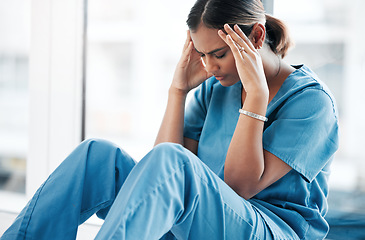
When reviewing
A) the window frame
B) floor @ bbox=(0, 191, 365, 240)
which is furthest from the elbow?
the window frame

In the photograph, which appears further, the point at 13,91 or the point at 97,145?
the point at 13,91

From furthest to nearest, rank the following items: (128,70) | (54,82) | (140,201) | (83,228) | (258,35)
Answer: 1. (128,70)
2. (54,82)
3. (83,228)
4. (258,35)
5. (140,201)

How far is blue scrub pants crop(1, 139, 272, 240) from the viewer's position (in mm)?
746

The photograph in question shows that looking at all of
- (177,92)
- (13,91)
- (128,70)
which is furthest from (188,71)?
(128,70)

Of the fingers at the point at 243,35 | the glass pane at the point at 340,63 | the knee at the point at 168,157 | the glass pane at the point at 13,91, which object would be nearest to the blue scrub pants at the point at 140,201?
the knee at the point at 168,157

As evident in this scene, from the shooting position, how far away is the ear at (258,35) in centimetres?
105

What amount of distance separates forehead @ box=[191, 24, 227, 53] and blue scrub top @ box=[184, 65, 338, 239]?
0.19 m

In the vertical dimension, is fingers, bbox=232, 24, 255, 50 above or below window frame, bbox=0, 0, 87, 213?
above

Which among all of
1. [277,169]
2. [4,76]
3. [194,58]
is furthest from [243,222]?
[4,76]

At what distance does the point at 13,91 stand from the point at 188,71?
182 cm

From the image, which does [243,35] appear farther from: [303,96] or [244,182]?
Answer: [244,182]

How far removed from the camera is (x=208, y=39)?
40.5 inches

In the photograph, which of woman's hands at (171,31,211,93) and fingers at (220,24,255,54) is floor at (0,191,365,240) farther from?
fingers at (220,24,255,54)

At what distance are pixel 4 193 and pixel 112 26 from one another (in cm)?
395
